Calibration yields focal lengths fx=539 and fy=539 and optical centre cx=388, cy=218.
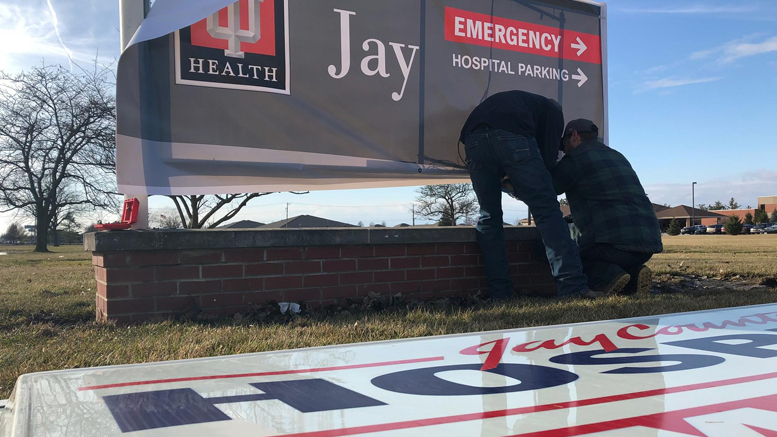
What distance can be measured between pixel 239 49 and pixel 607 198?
9.12 ft

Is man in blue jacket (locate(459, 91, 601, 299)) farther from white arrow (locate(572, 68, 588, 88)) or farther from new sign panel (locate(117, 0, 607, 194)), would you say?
white arrow (locate(572, 68, 588, 88))

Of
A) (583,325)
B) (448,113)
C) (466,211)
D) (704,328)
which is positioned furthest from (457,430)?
(466,211)

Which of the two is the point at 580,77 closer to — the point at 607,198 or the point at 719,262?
the point at 607,198

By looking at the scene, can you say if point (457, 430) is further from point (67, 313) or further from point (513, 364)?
point (67, 313)

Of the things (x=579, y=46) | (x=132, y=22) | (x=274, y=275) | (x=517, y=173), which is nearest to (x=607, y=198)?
(x=517, y=173)

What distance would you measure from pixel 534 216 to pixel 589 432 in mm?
2748

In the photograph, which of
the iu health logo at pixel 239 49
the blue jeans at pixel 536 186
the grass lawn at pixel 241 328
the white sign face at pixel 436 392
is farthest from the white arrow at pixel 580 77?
the white sign face at pixel 436 392

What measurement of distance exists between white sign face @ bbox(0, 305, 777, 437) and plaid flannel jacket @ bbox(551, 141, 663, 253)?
1864 mm

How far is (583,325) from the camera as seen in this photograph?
2268mm

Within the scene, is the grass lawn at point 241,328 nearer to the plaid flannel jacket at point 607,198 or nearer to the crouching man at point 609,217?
the crouching man at point 609,217

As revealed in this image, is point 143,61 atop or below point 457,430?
atop

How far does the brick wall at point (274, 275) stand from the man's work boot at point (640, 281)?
802mm

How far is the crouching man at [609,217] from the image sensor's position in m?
3.75

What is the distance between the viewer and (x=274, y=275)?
332 centimetres
